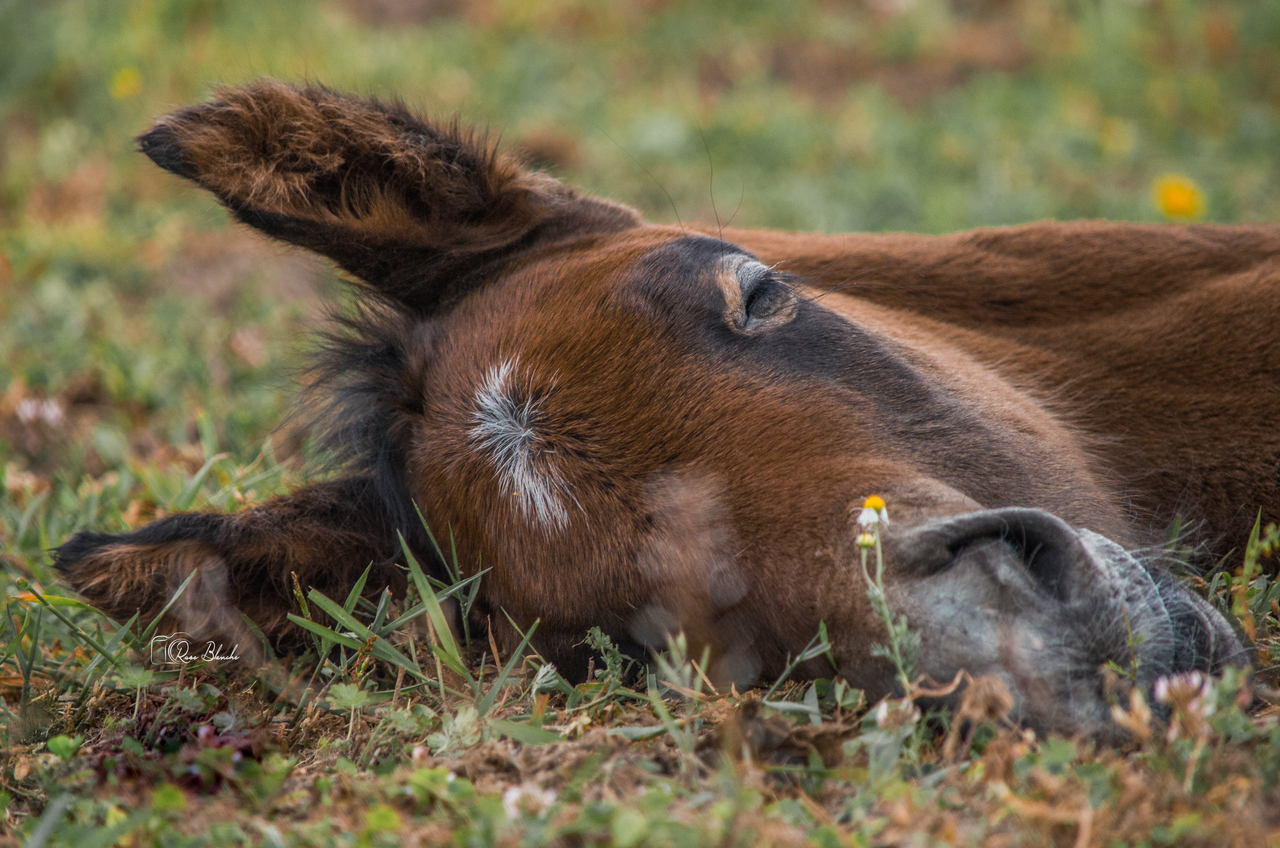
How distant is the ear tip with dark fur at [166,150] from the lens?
2.78 m

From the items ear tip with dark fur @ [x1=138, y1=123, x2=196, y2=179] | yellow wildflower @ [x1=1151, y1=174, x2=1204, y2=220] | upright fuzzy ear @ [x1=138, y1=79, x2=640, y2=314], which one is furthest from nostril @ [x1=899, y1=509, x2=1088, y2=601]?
yellow wildflower @ [x1=1151, y1=174, x2=1204, y2=220]

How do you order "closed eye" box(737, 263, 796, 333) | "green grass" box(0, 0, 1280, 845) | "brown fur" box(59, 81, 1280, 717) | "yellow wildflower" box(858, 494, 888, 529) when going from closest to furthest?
1. "green grass" box(0, 0, 1280, 845)
2. "yellow wildflower" box(858, 494, 888, 529)
3. "brown fur" box(59, 81, 1280, 717)
4. "closed eye" box(737, 263, 796, 333)

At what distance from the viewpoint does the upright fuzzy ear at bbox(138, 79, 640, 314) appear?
2.81 meters

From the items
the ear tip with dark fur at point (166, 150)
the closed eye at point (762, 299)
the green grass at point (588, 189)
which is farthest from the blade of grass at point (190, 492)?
the closed eye at point (762, 299)

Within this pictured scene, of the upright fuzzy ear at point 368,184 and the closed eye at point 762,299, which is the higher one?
the upright fuzzy ear at point 368,184

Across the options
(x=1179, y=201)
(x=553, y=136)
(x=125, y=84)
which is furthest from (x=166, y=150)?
(x=125, y=84)

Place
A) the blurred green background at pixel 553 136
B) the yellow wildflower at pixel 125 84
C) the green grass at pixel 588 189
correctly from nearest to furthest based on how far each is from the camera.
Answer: the green grass at pixel 588 189 < the blurred green background at pixel 553 136 < the yellow wildflower at pixel 125 84

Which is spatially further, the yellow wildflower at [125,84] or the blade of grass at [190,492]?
the yellow wildflower at [125,84]

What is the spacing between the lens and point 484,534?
2547mm

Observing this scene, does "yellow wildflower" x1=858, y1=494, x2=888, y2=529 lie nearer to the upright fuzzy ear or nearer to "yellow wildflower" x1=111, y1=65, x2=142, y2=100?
the upright fuzzy ear

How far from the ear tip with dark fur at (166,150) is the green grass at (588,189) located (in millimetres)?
506

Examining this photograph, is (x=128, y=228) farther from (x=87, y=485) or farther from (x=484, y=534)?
(x=484, y=534)

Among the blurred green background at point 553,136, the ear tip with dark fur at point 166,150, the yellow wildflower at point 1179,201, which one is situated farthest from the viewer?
the yellow wildflower at point 1179,201

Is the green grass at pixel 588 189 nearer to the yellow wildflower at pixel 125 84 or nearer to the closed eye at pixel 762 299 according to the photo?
the yellow wildflower at pixel 125 84
